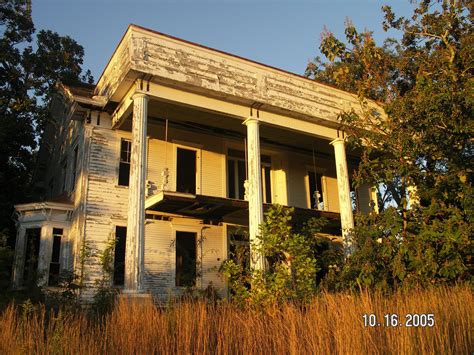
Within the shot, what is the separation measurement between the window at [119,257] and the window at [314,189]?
809 centimetres

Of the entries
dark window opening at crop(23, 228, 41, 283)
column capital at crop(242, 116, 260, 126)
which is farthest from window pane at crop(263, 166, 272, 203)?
dark window opening at crop(23, 228, 41, 283)

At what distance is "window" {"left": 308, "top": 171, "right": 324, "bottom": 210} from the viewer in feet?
65.2

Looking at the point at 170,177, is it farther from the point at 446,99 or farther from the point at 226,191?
the point at 446,99

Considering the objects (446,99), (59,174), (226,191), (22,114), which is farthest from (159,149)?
(22,114)

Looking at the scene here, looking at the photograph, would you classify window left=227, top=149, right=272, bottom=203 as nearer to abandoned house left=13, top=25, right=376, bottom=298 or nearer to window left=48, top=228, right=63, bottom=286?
abandoned house left=13, top=25, right=376, bottom=298

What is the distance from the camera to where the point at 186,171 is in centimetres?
1708

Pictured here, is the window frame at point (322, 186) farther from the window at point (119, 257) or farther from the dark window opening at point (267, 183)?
the window at point (119, 257)

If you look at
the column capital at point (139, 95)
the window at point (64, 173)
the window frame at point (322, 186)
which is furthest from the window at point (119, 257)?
the window frame at point (322, 186)

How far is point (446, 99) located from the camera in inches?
441

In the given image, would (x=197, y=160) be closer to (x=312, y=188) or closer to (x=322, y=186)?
(x=312, y=188)

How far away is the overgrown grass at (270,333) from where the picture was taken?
4.96m

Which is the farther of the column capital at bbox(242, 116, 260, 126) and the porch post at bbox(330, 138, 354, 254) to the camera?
the porch post at bbox(330, 138, 354, 254)

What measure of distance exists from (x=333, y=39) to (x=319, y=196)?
6630 mm

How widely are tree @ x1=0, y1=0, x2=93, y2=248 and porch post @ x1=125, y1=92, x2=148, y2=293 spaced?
31.0 ft
